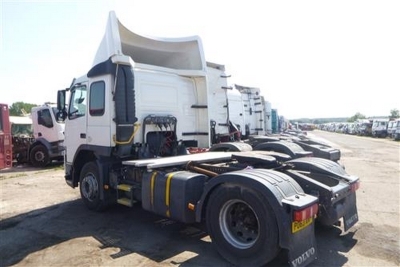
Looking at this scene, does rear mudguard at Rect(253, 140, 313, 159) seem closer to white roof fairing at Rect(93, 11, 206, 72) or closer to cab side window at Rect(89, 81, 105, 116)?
white roof fairing at Rect(93, 11, 206, 72)

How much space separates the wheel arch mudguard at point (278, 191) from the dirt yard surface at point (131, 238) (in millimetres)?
721

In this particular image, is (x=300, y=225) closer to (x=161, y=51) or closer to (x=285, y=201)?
(x=285, y=201)

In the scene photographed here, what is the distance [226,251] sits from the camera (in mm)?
4145

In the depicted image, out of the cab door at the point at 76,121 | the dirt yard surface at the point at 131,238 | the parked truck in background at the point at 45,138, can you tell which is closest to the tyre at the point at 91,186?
the dirt yard surface at the point at 131,238

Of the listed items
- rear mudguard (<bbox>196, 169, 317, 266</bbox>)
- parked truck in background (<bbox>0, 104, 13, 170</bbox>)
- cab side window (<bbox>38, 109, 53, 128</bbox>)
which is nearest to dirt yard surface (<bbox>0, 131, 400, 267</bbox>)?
rear mudguard (<bbox>196, 169, 317, 266</bbox>)

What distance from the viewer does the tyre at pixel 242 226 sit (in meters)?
3.70

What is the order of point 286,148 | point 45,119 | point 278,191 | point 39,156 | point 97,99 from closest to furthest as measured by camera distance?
point 278,191, point 97,99, point 286,148, point 45,119, point 39,156

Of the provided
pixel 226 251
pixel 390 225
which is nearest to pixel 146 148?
pixel 226 251

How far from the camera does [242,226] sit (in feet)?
13.6

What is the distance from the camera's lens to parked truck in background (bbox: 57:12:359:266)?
379 cm

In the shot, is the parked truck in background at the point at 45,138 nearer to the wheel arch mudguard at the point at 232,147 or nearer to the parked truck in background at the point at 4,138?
the parked truck in background at the point at 4,138

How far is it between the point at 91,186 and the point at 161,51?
3.40m

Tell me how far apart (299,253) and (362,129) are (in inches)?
2226

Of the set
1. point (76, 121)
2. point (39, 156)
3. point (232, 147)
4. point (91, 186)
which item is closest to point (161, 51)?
point (76, 121)
